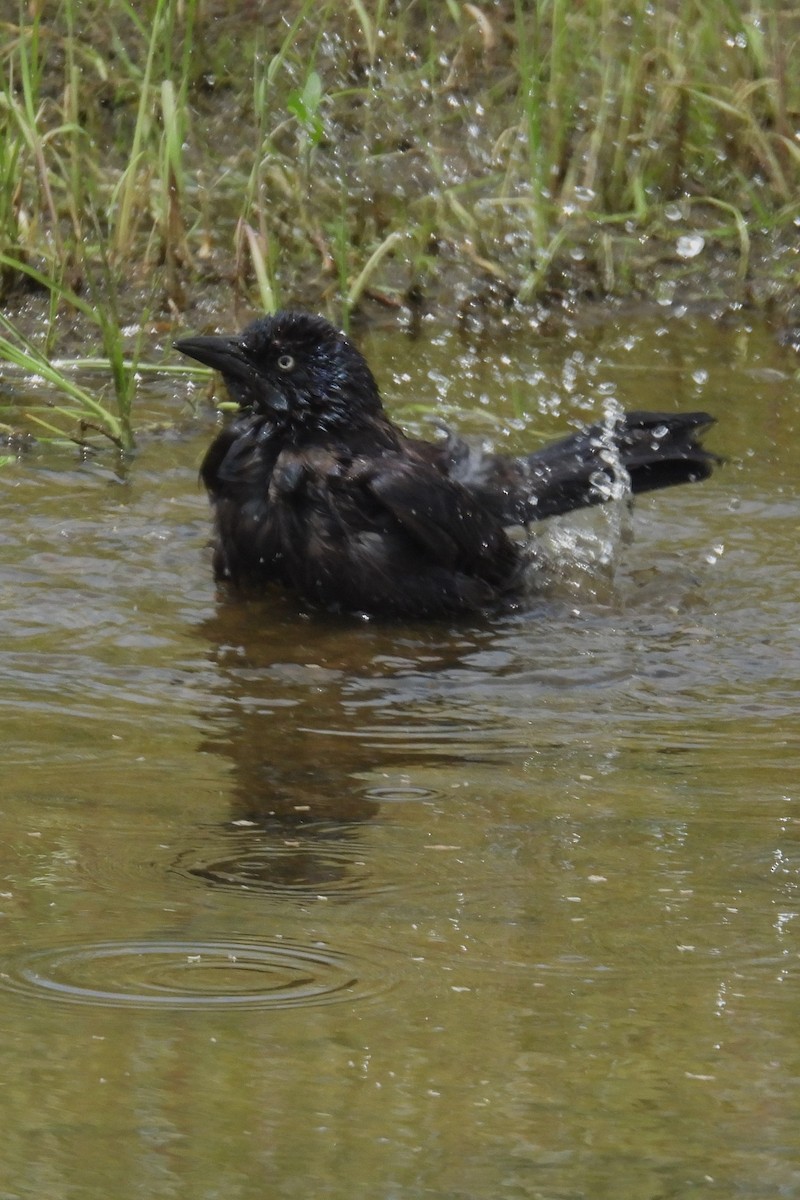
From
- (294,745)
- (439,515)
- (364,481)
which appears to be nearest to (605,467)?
(439,515)

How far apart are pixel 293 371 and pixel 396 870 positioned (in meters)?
2.23

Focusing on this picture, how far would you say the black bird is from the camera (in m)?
4.66

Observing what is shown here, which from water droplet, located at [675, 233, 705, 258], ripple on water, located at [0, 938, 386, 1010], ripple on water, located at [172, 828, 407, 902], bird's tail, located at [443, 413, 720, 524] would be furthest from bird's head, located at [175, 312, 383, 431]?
water droplet, located at [675, 233, 705, 258]

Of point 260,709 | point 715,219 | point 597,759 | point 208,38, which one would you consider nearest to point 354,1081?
point 597,759

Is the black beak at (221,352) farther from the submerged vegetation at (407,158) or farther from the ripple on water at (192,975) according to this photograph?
the ripple on water at (192,975)

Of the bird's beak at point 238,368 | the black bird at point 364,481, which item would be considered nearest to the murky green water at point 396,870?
the black bird at point 364,481

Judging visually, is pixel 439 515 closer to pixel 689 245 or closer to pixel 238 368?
pixel 238 368

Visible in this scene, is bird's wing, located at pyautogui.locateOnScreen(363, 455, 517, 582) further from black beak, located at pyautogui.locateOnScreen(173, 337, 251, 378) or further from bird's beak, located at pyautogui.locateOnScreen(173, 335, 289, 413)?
black beak, located at pyautogui.locateOnScreen(173, 337, 251, 378)

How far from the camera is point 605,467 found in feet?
17.1

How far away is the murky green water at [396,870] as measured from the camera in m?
2.02

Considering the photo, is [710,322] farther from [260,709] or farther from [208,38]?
[260,709]

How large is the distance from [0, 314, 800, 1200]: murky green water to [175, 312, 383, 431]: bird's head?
1.50 ft

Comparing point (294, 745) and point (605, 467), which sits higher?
point (605, 467)

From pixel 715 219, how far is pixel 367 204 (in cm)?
142
